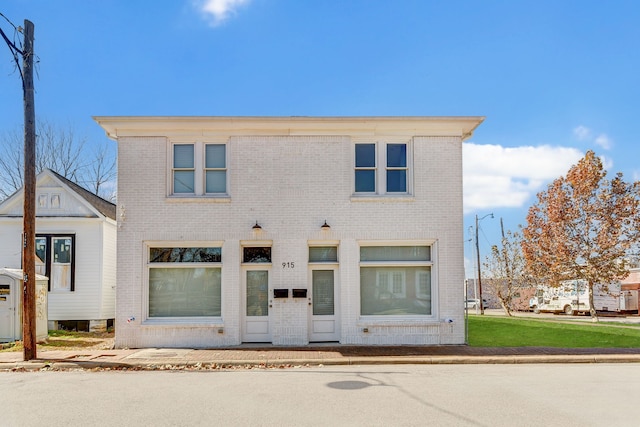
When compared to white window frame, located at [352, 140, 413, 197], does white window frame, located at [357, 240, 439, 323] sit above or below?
below

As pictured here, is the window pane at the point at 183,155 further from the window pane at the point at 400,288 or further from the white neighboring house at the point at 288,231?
the window pane at the point at 400,288

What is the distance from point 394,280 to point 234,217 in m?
4.52

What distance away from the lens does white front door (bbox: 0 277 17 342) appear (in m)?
16.4

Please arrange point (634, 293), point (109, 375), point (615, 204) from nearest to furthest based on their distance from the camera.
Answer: point (109, 375) → point (615, 204) → point (634, 293)

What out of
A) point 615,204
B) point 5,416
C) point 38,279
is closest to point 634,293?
point 615,204

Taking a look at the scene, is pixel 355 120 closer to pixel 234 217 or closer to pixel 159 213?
pixel 234 217

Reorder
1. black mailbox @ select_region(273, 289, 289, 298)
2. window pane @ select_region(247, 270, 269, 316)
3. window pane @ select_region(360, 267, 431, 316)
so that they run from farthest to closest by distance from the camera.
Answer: window pane @ select_region(360, 267, 431, 316) < window pane @ select_region(247, 270, 269, 316) < black mailbox @ select_region(273, 289, 289, 298)

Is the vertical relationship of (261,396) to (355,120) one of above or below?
below

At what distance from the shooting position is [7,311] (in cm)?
1641

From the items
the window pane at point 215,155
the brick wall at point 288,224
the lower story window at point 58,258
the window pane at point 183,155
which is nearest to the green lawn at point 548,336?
the brick wall at point 288,224

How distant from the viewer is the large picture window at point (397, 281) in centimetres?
1534

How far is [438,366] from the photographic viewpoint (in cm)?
1239

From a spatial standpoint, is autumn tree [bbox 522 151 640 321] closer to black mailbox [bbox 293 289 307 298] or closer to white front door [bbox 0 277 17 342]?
black mailbox [bbox 293 289 307 298]

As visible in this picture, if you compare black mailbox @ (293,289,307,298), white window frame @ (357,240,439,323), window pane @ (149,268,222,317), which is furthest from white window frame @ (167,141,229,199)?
white window frame @ (357,240,439,323)
